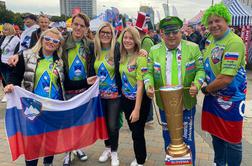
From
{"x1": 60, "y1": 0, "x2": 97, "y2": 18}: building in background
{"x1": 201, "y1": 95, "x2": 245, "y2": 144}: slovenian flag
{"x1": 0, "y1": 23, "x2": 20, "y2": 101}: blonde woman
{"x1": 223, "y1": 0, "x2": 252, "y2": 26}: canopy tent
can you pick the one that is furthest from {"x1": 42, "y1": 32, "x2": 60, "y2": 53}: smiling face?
{"x1": 60, "y1": 0, "x2": 97, "y2": 18}: building in background

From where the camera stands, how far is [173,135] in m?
2.85

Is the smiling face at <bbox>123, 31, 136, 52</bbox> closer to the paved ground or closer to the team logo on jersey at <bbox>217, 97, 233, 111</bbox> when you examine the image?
the team logo on jersey at <bbox>217, 97, 233, 111</bbox>

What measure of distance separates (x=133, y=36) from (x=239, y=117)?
1494 mm

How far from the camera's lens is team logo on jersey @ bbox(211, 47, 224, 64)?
115 inches

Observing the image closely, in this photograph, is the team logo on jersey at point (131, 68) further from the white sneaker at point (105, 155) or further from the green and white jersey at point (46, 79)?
the white sneaker at point (105, 155)

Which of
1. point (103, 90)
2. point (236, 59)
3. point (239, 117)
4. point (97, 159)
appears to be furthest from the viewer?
point (97, 159)

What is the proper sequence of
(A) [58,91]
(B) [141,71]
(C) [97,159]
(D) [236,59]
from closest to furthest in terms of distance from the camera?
(D) [236,59] → (B) [141,71] → (A) [58,91] → (C) [97,159]

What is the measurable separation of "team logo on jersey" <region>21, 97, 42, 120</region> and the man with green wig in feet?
6.07

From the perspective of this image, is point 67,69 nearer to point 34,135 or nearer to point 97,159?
point 34,135

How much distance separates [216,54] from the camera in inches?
116

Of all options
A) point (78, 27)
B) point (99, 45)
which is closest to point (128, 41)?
point (99, 45)

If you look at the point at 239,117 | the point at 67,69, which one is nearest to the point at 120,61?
the point at 67,69

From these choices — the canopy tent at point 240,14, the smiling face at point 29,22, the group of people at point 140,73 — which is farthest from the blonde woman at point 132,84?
the canopy tent at point 240,14

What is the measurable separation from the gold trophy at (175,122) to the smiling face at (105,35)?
1264 mm
